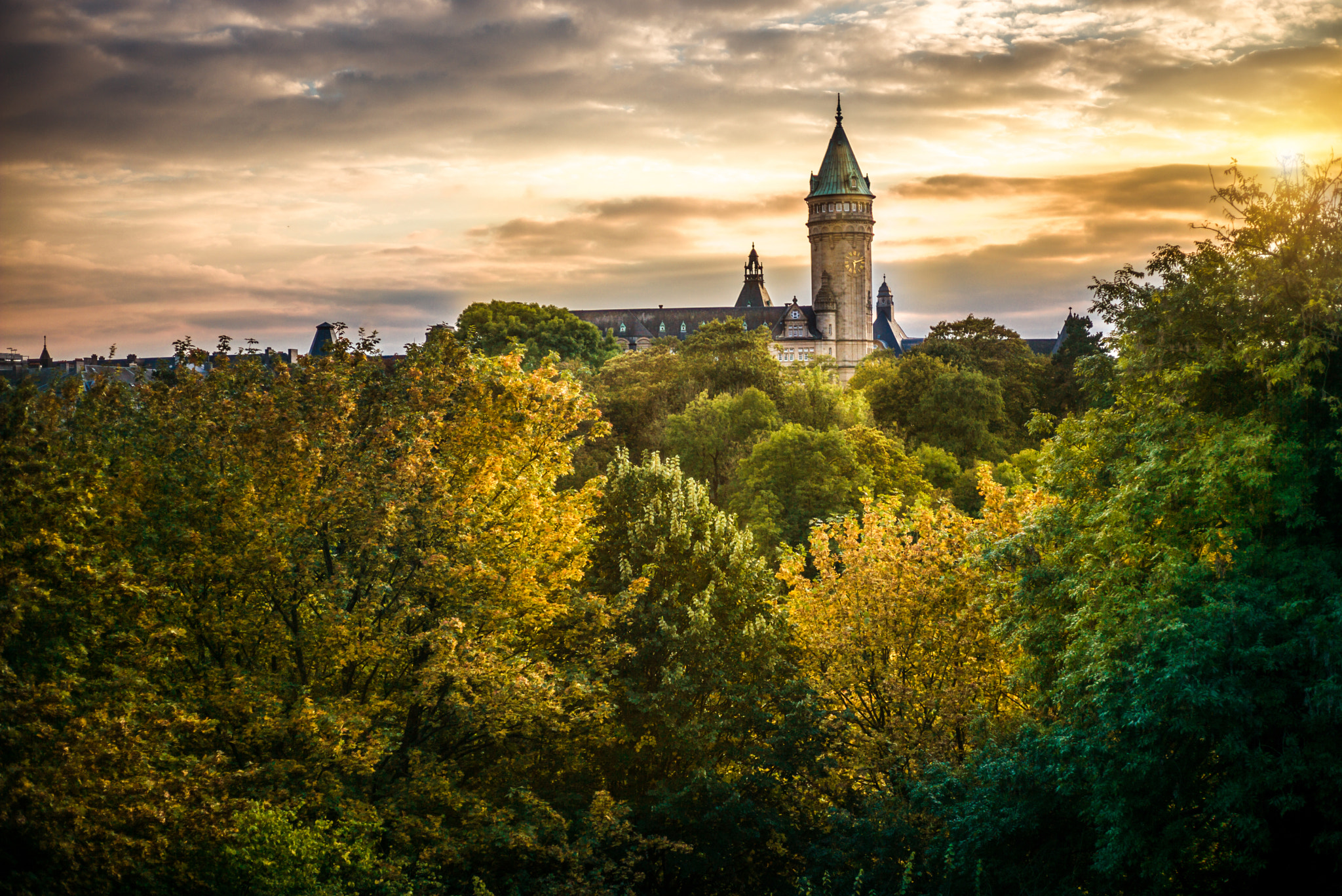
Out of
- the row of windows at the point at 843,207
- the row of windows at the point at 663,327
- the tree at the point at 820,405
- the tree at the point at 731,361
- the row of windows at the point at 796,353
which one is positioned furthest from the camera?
the row of windows at the point at 663,327

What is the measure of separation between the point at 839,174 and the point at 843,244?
29.3 feet

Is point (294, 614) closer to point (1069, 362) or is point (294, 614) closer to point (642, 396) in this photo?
point (642, 396)

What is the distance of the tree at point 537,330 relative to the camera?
73.9 metres

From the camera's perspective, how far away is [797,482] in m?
46.1

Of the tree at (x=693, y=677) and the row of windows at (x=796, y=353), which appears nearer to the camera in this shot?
the tree at (x=693, y=677)

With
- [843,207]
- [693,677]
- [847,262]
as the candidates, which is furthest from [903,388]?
[847,262]

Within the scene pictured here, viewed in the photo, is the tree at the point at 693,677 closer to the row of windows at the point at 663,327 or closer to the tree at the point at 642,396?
the tree at the point at 642,396

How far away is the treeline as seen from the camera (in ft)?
47.8

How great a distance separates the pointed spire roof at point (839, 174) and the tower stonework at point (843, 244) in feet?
0.27

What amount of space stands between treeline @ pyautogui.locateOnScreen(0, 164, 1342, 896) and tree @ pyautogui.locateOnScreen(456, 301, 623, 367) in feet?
159

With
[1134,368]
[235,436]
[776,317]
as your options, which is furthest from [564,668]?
[776,317]

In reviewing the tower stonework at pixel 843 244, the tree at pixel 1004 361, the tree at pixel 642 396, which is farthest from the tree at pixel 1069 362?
the tower stonework at pixel 843 244

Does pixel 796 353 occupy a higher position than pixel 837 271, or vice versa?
pixel 837 271

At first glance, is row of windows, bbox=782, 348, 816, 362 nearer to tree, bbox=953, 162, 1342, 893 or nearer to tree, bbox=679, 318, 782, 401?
tree, bbox=679, 318, 782, 401
